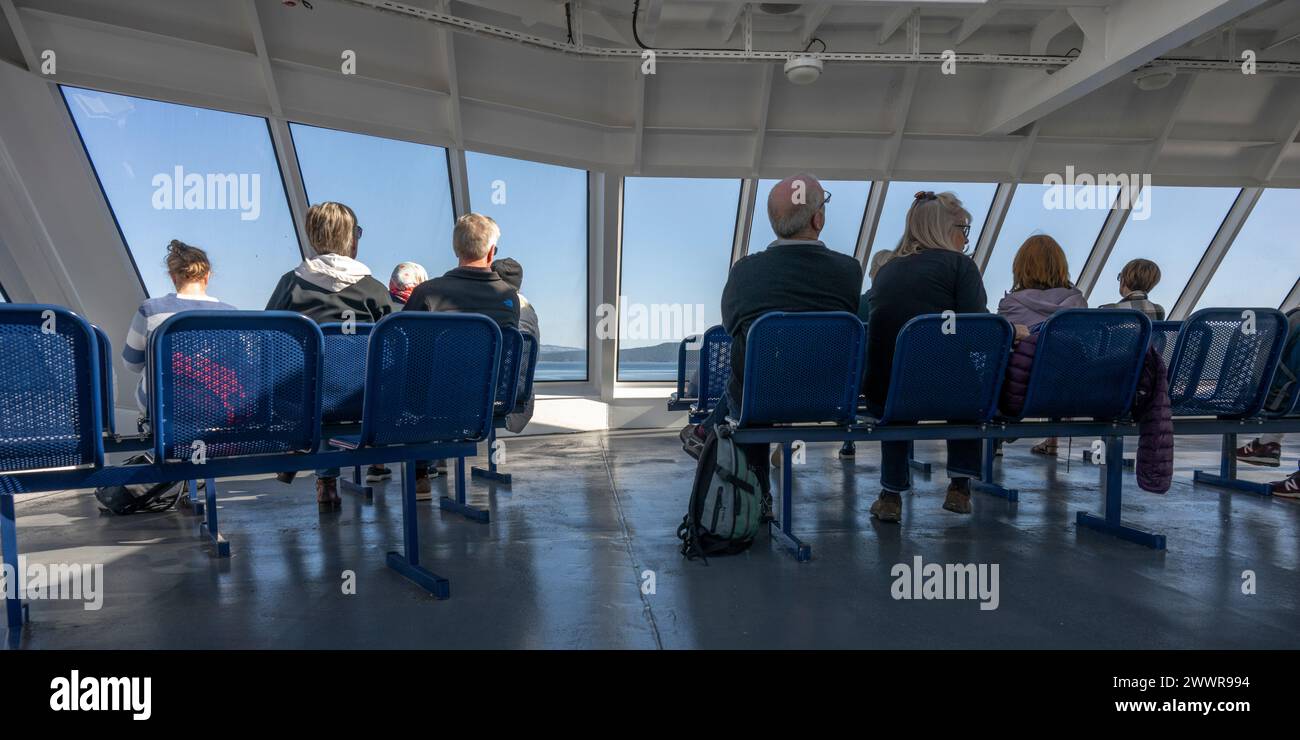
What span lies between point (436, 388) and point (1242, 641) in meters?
2.75

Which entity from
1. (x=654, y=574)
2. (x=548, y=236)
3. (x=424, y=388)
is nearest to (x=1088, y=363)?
(x=654, y=574)

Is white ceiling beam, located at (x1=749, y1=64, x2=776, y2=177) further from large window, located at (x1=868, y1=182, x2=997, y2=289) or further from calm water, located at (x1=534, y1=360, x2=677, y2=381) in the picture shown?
calm water, located at (x1=534, y1=360, x2=677, y2=381)

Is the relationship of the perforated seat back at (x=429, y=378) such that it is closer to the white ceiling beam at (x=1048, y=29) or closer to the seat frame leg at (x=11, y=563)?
the seat frame leg at (x=11, y=563)

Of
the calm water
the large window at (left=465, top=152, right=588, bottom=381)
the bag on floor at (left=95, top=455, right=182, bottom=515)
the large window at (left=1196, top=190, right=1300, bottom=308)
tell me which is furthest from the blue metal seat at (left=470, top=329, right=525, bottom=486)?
the large window at (left=1196, top=190, right=1300, bottom=308)

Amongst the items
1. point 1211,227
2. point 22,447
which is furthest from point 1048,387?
point 1211,227

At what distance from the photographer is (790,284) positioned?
326 centimetres

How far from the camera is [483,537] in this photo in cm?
344

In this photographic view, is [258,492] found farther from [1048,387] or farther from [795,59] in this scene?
Result: [795,59]

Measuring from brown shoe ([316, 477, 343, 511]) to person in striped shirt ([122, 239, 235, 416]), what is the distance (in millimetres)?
928

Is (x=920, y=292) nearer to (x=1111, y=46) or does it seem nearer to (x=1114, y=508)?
(x=1114, y=508)

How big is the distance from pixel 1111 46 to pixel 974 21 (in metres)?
1.17

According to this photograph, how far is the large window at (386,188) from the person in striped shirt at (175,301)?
242 cm

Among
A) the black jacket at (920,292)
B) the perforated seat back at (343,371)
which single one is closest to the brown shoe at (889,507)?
the black jacket at (920,292)

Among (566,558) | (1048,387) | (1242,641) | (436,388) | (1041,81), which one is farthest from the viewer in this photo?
(1041,81)
